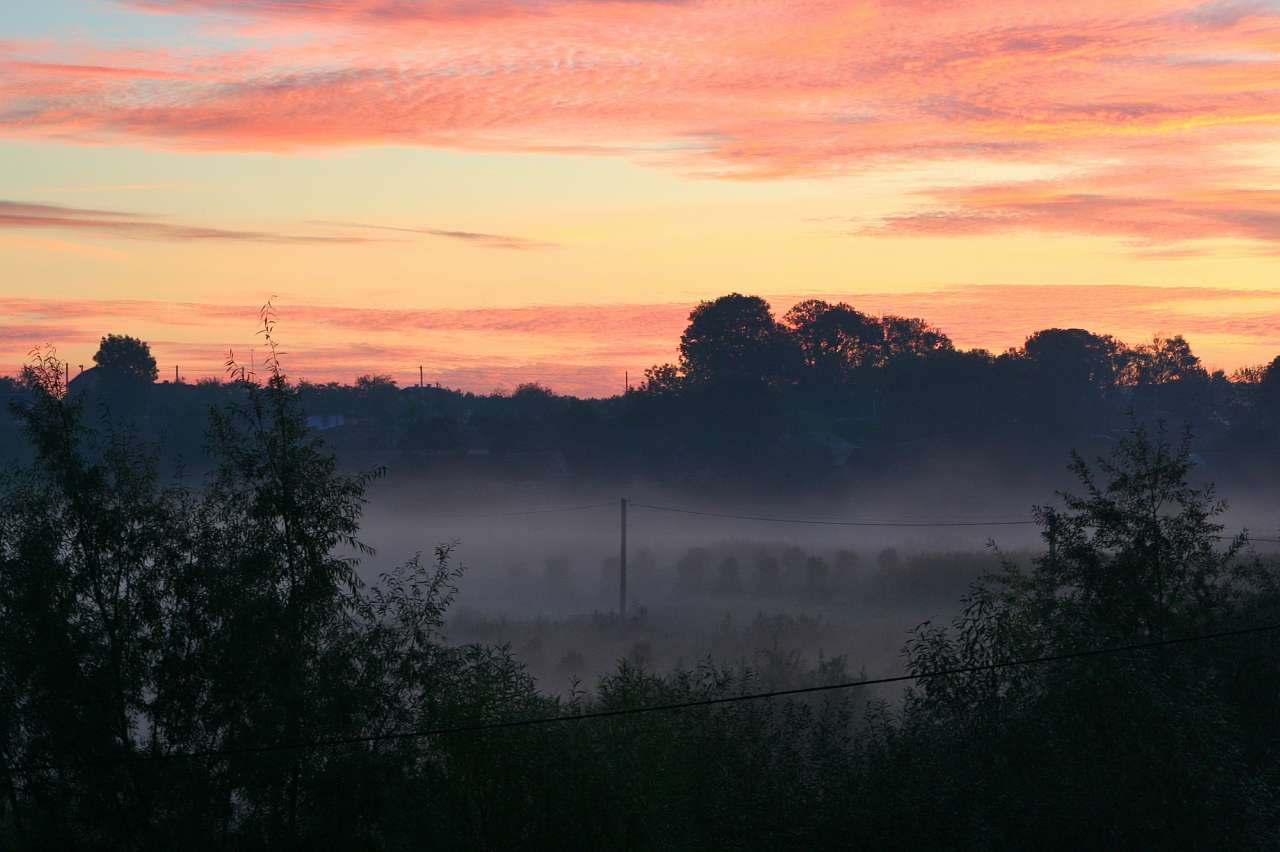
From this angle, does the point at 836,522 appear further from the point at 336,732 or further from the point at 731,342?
the point at 336,732

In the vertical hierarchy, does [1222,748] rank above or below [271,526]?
below

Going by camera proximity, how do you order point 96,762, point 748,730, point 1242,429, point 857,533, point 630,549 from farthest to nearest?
point 1242,429 < point 857,533 < point 630,549 < point 748,730 < point 96,762

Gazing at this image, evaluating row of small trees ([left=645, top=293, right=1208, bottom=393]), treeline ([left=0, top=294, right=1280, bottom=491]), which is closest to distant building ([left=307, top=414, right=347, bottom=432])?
treeline ([left=0, top=294, right=1280, bottom=491])

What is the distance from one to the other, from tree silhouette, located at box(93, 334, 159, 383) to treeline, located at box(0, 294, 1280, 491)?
0.18 metres

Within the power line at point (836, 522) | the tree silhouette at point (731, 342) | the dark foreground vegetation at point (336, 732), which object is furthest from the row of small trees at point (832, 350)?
the dark foreground vegetation at point (336, 732)

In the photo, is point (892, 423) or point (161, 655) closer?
point (161, 655)

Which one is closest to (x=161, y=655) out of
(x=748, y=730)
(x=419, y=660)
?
(x=419, y=660)

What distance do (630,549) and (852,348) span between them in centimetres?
7252

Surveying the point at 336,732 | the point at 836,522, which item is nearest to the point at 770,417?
the point at 836,522

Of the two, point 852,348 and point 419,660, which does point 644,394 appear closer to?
point 852,348

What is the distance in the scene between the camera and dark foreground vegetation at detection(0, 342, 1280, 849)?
2303 centimetres

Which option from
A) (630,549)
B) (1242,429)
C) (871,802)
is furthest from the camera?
(1242,429)

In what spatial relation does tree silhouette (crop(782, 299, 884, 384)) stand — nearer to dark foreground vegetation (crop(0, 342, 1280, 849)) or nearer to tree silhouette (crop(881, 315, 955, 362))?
tree silhouette (crop(881, 315, 955, 362))

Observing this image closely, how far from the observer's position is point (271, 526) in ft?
78.8
